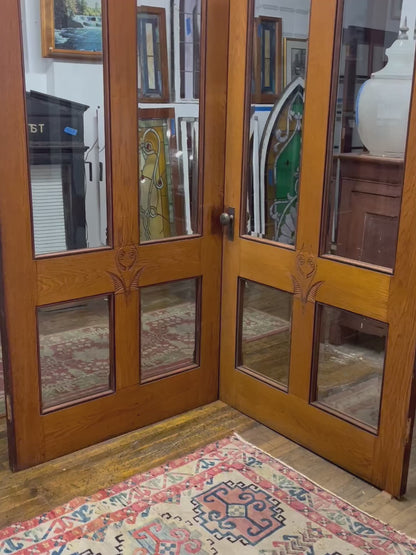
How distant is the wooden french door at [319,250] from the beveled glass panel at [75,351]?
57 cm

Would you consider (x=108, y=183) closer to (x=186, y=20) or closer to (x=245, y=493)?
→ (x=186, y=20)

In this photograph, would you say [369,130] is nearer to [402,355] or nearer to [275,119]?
[275,119]

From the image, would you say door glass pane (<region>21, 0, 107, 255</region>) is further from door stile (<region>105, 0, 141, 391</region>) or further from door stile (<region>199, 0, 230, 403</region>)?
door stile (<region>199, 0, 230, 403</region>)

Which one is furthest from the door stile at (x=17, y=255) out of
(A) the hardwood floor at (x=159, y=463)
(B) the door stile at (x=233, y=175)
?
(B) the door stile at (x=233, y=175)

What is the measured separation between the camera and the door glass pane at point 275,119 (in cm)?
227

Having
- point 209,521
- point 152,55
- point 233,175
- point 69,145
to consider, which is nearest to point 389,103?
point 233,175

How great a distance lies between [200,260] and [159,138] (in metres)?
0.54

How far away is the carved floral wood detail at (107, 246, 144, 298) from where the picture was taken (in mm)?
2299

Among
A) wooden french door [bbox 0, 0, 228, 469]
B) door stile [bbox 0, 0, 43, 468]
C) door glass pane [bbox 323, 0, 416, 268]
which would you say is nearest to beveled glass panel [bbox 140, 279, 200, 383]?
wooden french door [bbox 0, 0, 228, 469]

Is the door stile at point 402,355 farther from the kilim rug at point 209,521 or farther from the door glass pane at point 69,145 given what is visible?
the door glass pane at point 69,145

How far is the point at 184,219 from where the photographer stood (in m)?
2.51

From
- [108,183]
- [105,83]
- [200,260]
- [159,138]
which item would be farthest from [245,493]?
[105,83]

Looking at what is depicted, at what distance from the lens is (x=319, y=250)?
222 centimetres

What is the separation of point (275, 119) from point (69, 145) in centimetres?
83
